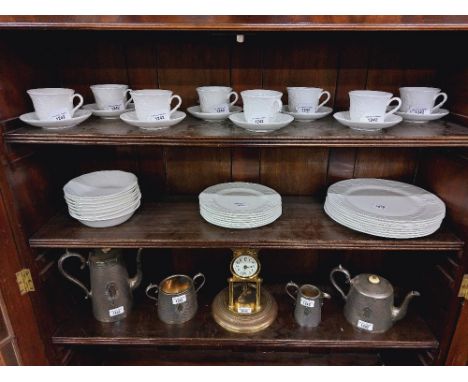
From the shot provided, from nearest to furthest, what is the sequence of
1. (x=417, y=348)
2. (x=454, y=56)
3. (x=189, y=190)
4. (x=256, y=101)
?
(x=256, y=101), (x=454, y=56), (x=417, y=348), (x=189, y=190)

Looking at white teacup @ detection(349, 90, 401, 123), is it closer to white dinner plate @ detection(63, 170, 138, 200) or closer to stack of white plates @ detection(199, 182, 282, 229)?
stack of white plates @ detection(199, 182, 282, 229)

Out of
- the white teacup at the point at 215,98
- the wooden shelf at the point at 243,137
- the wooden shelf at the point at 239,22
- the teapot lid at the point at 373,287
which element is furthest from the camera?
the teapot lid at the point at 373,287

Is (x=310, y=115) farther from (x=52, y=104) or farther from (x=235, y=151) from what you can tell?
(x=52, y=104)

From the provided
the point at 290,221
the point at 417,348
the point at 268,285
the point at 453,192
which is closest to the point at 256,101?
the point at 290,221

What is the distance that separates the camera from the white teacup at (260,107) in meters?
0.90

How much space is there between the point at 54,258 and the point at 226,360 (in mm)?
805

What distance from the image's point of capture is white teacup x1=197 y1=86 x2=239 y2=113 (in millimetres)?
998

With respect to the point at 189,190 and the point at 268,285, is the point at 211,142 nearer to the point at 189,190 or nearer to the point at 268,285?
the point at 189,190

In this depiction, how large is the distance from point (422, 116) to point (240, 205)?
0.58m

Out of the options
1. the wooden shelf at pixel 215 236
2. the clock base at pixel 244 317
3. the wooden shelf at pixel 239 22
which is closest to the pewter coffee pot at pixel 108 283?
the wooden shelf at pixel 215 236

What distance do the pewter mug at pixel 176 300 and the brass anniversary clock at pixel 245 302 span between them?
10cm

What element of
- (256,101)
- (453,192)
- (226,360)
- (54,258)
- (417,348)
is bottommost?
(226,360)

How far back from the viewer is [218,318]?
3.96ft

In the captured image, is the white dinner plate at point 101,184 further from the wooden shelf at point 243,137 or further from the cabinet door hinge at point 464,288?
the cabinet door hinge at point 464,288
